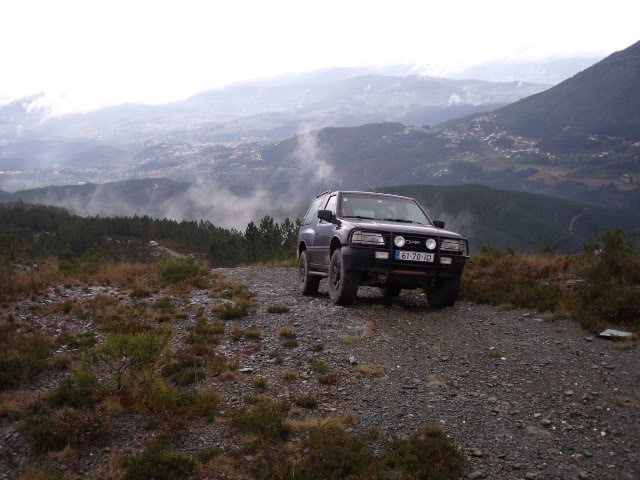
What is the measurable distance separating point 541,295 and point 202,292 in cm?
716

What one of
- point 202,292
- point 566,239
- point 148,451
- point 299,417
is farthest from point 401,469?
point 566,239

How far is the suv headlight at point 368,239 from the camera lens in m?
8.54

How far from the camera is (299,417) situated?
4.94m

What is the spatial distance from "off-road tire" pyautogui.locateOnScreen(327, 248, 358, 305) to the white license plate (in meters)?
0.87

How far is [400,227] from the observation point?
29.2 ft

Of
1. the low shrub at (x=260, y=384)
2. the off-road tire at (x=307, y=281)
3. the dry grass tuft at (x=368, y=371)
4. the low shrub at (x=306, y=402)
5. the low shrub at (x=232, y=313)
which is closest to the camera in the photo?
the low shrub at (x=306, y=402)

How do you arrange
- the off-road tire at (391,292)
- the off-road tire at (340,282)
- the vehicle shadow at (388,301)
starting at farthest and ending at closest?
the off-road tire at (391,292) → the vehicle shadow at (388,301) → the off-road tire at (340,282)

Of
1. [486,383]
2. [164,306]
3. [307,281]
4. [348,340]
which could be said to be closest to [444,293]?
[348,340]

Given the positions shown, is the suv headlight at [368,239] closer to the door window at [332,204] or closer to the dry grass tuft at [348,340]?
the door window at [332,204]

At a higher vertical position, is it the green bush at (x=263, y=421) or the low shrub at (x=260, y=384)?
the green bush at (x=263, y=421)

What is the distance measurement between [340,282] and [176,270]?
6.17 m

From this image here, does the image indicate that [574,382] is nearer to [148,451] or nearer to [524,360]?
[524,360]

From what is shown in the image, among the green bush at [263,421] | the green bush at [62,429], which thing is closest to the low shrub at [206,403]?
the green bush at [263,421]

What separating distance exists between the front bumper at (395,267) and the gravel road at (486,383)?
0.65 meters
